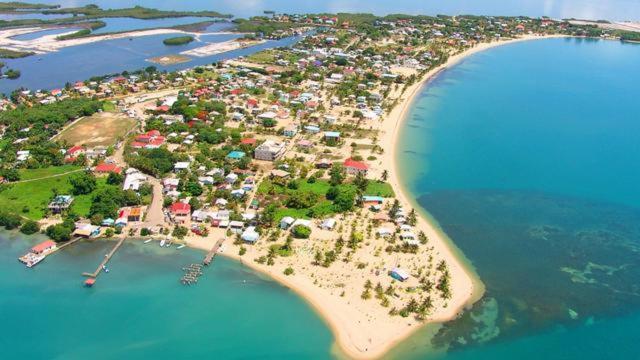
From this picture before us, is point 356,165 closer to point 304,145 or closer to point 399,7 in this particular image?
point 304,145

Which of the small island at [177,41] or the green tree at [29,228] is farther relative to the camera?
the small island at [177,41]

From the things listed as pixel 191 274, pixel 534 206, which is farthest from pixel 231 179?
pixel 534 206

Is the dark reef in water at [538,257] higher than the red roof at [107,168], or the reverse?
the red roof at [107,168]

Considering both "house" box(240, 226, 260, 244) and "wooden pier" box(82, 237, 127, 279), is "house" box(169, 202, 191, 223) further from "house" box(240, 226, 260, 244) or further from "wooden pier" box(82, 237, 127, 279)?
"house" box(240, 226, 260, 244)

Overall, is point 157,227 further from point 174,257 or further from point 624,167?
point 624,167

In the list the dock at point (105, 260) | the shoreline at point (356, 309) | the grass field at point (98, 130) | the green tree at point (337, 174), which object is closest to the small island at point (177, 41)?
the grass field at point (98, 130)

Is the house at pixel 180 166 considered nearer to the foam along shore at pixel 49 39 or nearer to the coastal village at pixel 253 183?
the coastal village at pixel 253 183
